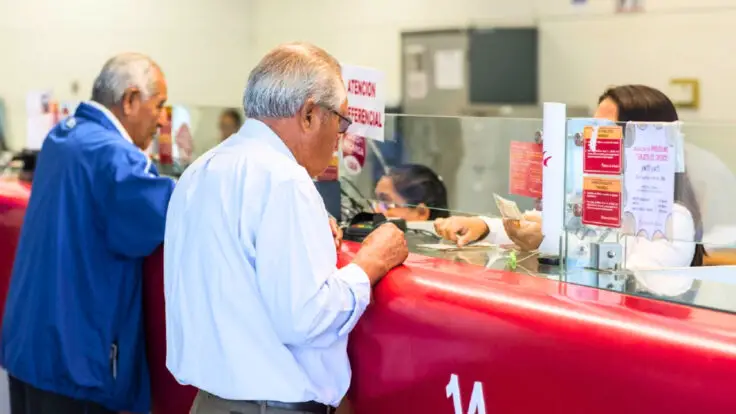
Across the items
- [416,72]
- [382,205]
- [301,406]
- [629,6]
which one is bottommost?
[301,406]

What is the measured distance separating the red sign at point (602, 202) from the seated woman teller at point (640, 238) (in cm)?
6

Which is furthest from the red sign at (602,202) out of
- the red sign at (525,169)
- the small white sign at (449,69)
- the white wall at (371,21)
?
the small white sign at (449,69)

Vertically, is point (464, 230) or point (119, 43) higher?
point (119, 43)

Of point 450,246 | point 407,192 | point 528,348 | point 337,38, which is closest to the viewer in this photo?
Result: point 528,348

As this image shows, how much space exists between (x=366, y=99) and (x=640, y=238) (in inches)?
41.3

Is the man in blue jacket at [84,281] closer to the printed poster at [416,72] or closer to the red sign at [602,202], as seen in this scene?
the red sign at [602,202]

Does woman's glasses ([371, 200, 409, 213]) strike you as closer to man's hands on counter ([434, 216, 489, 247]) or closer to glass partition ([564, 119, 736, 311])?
man's hands on counter ([434, 216, 489, 247])

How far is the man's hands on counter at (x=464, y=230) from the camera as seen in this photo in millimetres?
2568

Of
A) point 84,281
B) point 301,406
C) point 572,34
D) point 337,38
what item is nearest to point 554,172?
point 301,406

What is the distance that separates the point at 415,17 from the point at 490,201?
4.97m

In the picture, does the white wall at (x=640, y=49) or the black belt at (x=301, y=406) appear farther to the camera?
the white wall at (x=640, y=49)

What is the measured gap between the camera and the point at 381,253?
6.82ft

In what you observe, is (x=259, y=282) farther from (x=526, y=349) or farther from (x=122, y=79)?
(x=122, y=79)

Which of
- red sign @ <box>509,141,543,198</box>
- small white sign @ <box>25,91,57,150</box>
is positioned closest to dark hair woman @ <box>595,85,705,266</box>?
red sign @ <box>509,141,543,198</box>
